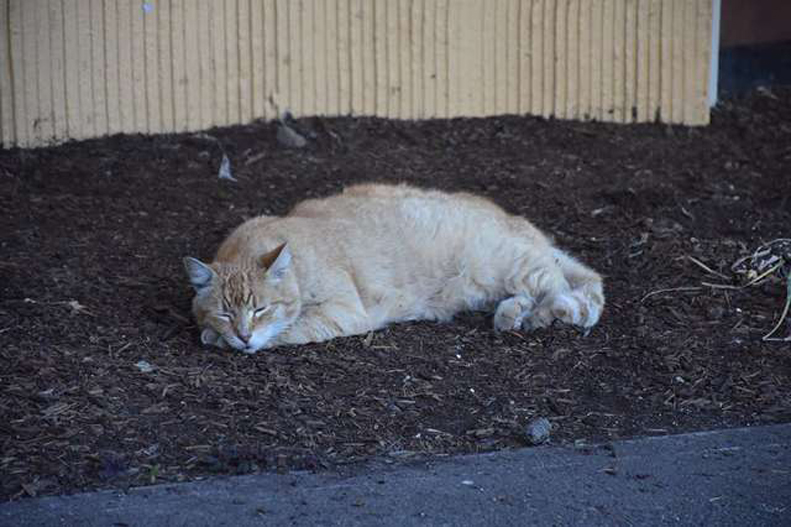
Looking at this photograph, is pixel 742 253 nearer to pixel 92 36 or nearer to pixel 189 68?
pixel 189 68

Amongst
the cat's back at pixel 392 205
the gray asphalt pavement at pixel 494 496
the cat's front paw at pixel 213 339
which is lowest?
the gray asphalt pavement at pixel 494 496

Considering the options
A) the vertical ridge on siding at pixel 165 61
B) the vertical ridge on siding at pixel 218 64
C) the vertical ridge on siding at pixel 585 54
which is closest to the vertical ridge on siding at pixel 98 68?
the vertical ridge on siding at pixel 165 61

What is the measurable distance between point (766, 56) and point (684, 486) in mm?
7177

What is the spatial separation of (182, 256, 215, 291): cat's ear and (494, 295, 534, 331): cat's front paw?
1.71m

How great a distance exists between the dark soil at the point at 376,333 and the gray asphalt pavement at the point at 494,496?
20 cm

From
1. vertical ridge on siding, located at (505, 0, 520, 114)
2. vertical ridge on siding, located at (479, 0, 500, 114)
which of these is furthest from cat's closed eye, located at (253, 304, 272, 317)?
vertical ridge on siding, located at (505, 0, 520, 114)

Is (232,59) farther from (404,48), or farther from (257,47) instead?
(404,48)

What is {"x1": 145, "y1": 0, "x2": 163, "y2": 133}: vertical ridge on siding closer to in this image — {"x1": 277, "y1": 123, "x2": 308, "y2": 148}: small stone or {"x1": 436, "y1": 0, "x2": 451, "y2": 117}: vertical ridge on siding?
{"x1": 277, "y1": 123, "x2": 308, "y2": 148}: small stone

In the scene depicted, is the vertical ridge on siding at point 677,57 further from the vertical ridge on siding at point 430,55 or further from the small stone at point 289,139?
the small stone at point 289,139

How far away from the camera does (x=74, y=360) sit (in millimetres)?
5621

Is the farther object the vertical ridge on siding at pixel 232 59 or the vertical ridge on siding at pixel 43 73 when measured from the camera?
the vertical ridge on siding at pixel 232 59

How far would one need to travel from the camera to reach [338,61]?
8.96m

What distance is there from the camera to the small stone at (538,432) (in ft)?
16.5

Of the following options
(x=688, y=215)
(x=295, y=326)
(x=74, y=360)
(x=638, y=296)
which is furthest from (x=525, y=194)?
(x=74, y=360)
